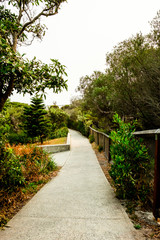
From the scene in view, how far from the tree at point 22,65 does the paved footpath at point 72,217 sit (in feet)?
8.18

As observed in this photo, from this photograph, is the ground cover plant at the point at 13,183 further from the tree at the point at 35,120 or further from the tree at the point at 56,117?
the tree at the point at 56,117

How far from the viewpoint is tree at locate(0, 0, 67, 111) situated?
290 centimetres

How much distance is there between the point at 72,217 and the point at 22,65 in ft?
9.88

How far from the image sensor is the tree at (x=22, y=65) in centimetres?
290

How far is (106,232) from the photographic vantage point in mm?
2301

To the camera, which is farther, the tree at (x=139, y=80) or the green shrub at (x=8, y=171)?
the tree at (x=139, y=80)

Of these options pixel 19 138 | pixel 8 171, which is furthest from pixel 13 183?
pixel 19 138

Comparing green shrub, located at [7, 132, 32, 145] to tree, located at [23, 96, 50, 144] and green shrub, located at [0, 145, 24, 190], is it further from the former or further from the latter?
green shrub, located at [0, 145, 24, 190]

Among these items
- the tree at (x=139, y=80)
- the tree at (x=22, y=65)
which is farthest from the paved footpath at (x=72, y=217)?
the tree at (x=139, y=80)

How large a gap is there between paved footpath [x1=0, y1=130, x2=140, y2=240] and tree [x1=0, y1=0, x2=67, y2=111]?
8.18ft

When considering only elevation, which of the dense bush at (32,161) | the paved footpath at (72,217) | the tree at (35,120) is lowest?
the paved footpath at (72,217)

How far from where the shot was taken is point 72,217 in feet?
9.08

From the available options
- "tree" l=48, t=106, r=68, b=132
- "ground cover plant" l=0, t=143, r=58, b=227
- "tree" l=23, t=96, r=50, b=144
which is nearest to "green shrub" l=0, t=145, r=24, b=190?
"ground cover plant" l=0, t=143, r=58, b=227

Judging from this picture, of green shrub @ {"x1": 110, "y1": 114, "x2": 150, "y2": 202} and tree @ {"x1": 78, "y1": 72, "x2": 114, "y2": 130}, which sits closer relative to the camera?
green shrub @ {"x1": 110, "y1": 114, "x2": 150, "y2": 202}
